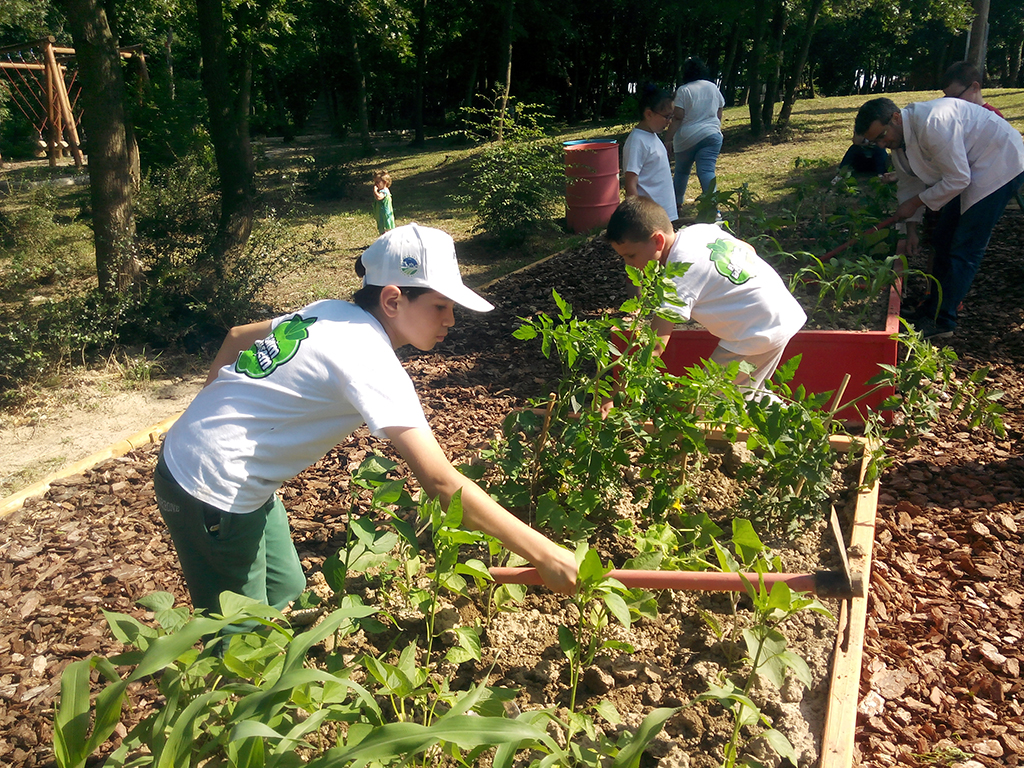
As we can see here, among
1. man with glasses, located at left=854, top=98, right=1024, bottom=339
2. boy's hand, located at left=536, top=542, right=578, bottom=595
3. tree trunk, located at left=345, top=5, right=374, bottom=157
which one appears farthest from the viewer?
tree trunk, located at left=345, top=5, right=374, bottom=157

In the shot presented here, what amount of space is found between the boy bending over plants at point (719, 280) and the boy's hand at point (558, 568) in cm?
169

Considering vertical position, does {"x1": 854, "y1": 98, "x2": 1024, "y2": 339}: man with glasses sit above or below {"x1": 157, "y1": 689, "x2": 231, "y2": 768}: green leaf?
above

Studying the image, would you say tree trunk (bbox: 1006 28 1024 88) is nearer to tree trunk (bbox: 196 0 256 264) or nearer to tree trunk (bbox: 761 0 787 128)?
tree trunk (bbox: 761 0 787 128)

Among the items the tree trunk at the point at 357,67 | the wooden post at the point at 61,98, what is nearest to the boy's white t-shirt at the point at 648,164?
the tree trunk at the point at 357,67

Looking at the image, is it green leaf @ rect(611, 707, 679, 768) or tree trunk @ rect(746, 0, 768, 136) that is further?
tree trunk @ rect(746, 0, 768, 136)

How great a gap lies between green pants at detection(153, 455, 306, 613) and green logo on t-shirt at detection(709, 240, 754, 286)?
7.01 ft

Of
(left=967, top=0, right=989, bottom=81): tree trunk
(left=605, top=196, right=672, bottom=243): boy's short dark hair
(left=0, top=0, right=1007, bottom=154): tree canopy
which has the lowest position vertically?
(left=605, top=196, right=672, bottom=243): boy's short dark hair

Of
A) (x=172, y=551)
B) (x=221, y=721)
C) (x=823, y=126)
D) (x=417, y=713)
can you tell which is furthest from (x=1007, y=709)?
(x=823, y=126)

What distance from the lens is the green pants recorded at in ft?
6.82

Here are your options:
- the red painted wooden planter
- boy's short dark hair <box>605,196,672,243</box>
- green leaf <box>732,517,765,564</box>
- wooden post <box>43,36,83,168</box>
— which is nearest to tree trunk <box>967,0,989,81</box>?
the red painted wooden planter

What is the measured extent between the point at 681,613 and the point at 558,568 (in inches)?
35.3

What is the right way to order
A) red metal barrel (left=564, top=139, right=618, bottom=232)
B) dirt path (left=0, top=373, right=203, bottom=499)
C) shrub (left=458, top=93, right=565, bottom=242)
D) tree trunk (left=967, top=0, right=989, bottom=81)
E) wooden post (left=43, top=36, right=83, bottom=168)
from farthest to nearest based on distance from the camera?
1. wooden post (left=43, top=36, right=83, bottom=168)
2. tree trunk (left=967, top=0, right=989, bottom=81)
3. red metal barrel (left=564, top=139, right=618, bottom=232)
4. shrub (left=458, top=93, right=565, bottom=242)
5. dirt path (left=0, top=373, right=203, bottom=499)

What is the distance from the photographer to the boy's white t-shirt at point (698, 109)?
7.38 m

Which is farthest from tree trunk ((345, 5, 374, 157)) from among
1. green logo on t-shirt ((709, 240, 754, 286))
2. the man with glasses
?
green logo on t-shirt ((709, 240, 754, 286))
